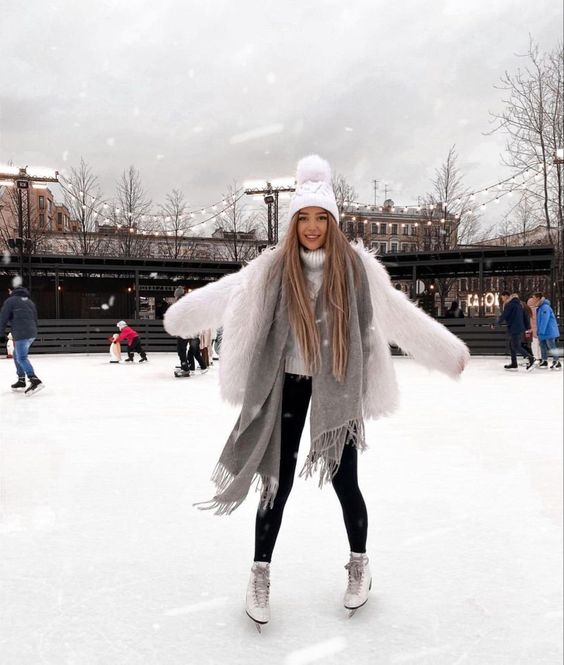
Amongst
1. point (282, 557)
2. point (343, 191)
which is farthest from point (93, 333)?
point (282, 557)

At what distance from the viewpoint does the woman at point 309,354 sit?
6.39ft

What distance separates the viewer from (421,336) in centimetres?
212

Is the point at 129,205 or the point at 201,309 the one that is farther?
the point at 129,205

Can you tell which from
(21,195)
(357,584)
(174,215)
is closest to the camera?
(357,584)

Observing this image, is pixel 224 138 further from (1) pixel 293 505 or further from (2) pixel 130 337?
(1) pixel 293 505

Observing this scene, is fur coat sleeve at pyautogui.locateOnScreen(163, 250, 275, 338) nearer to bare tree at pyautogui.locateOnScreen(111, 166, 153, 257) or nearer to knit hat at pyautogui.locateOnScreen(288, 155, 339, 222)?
knit hat at pyautogui.locateOnScreen(288, 155, 339, 222)

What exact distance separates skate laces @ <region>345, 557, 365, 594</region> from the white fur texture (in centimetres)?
142

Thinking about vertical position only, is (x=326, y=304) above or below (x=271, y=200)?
below

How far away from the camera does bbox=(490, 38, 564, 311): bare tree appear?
56.5ft

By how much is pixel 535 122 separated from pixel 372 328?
18.4 m

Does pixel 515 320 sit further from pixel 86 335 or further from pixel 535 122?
pixel 86 335

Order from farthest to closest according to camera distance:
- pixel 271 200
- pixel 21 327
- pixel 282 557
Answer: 1. pixel 271 200
2. pixel 21 327
3. pixel 282 557

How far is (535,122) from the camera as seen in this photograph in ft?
57.5

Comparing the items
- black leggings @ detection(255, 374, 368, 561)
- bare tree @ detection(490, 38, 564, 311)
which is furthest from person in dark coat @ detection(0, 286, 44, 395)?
bare tree @ detection(490, 38, 564, 311)
